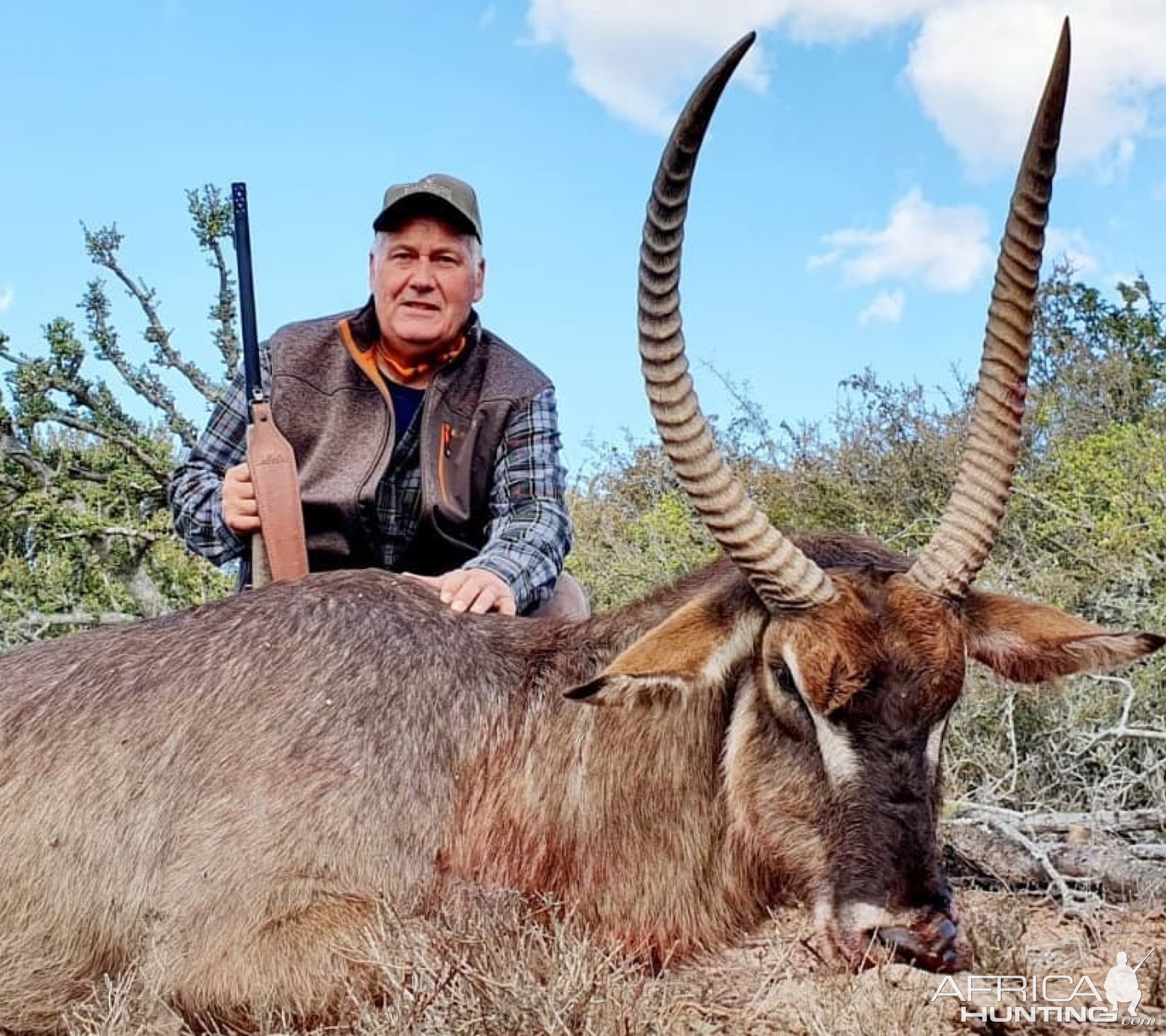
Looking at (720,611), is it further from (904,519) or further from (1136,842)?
(904,519)

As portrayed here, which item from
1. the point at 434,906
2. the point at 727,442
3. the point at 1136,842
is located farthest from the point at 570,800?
the point at 727,442

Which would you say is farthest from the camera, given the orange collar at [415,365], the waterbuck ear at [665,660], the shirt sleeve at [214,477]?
the orange collar at [415,365]

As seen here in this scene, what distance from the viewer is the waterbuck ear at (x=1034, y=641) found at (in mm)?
4352

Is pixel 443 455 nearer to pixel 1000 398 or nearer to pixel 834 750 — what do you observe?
pixel 1000 398

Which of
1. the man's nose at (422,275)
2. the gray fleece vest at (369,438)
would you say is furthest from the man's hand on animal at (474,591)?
the man's nose at (422,275)

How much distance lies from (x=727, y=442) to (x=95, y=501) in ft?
16.7

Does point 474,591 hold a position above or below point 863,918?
above

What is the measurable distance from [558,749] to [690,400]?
3.86 ft

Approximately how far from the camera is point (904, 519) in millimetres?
10531

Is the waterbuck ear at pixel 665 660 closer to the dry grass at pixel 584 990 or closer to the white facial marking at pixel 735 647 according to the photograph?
the white facial marking at pixel 735 647

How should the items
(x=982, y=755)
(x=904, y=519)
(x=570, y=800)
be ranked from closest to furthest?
(x=570, y=800), (x=982, y=755), (x=904, y=519)

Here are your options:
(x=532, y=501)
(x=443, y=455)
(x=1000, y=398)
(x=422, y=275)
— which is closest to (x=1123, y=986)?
(x=1000, y=398)

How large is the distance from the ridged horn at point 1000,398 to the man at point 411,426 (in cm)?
232

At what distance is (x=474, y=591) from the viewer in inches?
209
